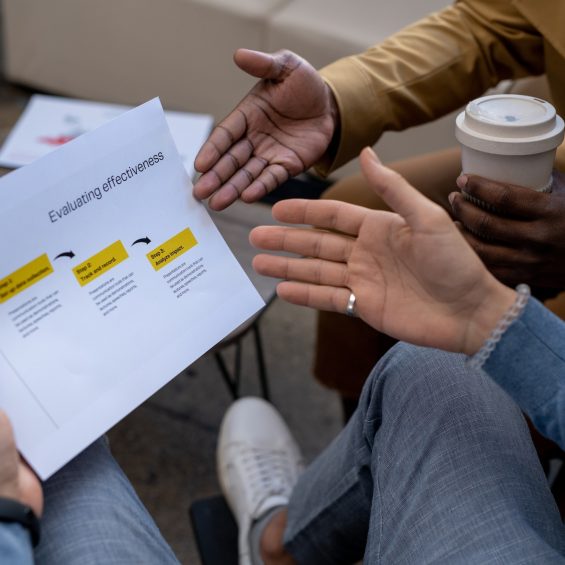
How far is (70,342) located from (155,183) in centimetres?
22

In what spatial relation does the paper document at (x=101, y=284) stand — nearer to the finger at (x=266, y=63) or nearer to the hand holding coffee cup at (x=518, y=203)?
the finger at (x=266, y=63)

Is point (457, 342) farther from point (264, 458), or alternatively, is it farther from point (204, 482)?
point (204, 482)

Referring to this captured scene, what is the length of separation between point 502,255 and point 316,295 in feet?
0.90

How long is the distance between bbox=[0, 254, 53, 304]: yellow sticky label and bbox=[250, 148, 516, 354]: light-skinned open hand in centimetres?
23

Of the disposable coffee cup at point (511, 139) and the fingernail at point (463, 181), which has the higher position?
the disposable coffee cup at point (511, 139)

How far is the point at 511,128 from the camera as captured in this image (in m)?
0.84

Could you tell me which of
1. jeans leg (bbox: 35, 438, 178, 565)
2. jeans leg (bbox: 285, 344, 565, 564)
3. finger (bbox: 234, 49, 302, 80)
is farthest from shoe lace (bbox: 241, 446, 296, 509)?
finger (bbox: 234, 49, 302, 80)

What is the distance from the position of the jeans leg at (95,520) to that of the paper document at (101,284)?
5 centimetres

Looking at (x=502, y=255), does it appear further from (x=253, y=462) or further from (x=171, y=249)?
(x=253, y=462)

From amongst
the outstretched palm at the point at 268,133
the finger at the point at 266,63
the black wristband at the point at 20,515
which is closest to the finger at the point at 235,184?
the outstretched palm at the point at 268,133

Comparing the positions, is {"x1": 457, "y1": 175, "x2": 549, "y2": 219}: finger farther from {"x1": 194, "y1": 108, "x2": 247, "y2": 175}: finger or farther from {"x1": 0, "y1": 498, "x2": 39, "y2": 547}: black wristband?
{"x1": 0, "y1": 498, "x2": 39, "y2": 547}: black wristband

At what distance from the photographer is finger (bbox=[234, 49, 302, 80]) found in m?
0.96

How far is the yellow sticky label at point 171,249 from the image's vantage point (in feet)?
2.80

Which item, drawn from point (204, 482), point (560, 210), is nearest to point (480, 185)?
point (560, 210)
